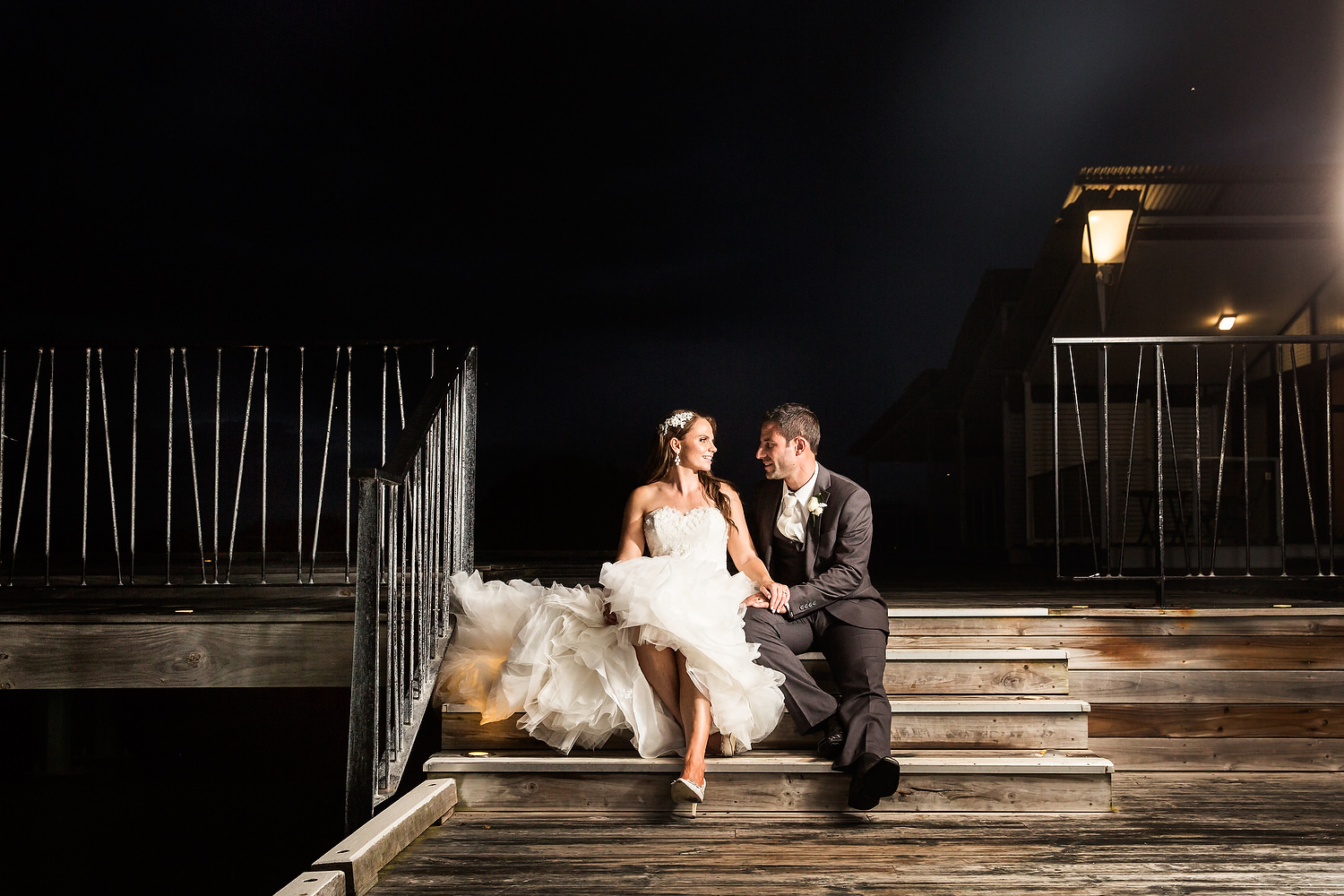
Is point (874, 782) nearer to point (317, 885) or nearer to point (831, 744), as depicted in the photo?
point (831, 744)

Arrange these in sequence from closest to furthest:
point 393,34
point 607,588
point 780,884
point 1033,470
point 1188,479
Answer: point 780,884 < point 607,588 < point 1188,479 < point 1033,470 < point 393,34

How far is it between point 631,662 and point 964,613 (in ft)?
5.02

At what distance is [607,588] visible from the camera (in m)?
3.13

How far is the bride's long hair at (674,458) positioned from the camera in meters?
3.65

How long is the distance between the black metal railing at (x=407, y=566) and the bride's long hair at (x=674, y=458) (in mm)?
875

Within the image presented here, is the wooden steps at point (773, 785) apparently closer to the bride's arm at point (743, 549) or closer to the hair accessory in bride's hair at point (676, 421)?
the bride's arm at point (743, 549)

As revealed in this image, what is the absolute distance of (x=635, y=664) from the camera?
3119 millimetres

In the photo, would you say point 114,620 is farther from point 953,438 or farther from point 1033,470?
point 953,438

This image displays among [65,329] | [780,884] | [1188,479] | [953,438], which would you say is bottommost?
[780,884]

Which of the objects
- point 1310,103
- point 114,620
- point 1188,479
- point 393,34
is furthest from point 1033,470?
point 393,34

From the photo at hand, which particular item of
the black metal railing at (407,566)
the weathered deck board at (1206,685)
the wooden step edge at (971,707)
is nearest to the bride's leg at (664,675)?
the wooden step edge at (971,707)

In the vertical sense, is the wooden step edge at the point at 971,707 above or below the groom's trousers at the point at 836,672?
below

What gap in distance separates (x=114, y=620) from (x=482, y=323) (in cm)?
1203

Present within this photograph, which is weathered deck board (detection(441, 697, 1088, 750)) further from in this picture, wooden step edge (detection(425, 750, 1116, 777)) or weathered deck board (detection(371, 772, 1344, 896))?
weathered deck board (detection(371, 772, 1344, 896))
